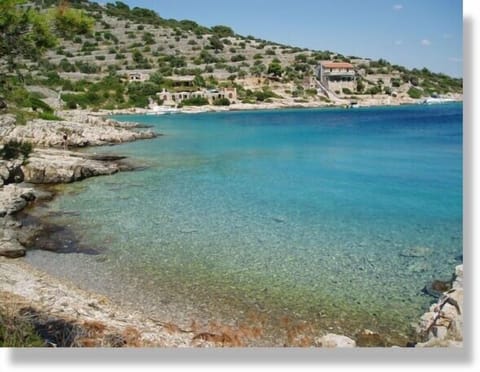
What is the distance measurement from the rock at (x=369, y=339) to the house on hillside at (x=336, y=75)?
1277 inches

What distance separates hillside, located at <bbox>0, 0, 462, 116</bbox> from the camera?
849 inches

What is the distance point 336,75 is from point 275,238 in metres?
33.2

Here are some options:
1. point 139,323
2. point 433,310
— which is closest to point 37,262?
point 139,323

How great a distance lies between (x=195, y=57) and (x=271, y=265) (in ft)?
81.8

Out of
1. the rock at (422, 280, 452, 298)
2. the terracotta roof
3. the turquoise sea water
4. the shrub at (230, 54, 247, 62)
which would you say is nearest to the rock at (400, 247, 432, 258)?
the turquoise sea water

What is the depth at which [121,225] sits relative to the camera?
237 inches

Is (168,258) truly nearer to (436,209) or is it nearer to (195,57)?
(436,209)

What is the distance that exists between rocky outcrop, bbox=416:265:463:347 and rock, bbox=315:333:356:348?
16.3 inches

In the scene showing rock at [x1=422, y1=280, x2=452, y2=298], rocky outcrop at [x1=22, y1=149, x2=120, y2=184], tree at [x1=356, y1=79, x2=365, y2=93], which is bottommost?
rock at [x1=422, y1=280, x2=452, y2=298]

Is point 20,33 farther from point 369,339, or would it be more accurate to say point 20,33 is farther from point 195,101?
point 195,101

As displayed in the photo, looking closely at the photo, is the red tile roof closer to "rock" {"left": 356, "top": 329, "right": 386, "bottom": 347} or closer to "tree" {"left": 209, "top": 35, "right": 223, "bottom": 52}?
"tree" {"left": 209, "top": 35, "right": 223, "bottom": 52}

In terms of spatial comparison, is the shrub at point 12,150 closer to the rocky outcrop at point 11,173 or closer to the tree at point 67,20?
the tree at point 67,20

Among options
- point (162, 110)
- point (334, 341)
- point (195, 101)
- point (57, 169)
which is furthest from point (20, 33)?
point (195, 101)

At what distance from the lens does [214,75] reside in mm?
33875
